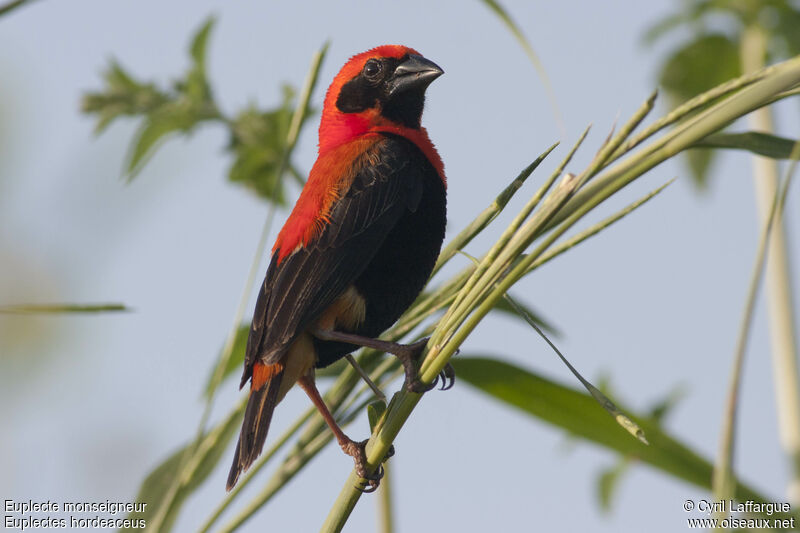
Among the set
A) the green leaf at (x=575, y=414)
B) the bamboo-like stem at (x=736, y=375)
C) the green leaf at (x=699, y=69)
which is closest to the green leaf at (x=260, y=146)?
the green leaf at (x=575, y=414)

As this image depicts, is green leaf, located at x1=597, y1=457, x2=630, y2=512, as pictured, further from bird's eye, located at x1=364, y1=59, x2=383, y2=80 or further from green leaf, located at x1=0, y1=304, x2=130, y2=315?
green leaf, located at x1=0, y1=304, x2=130, y2=315

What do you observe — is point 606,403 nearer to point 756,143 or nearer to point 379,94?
point 756,143

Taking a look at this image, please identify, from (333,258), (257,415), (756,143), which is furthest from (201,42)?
(756,143)

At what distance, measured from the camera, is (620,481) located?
3.69m

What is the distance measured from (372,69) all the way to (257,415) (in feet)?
5.25

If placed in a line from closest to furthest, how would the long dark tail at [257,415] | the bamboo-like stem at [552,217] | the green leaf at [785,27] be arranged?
the bamboo-like stem at [552,217] < the long dark tail at [257,415] < the green leaf at [785,27]

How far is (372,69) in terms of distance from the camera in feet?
11.3

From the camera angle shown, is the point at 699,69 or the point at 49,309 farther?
the point at 699,69

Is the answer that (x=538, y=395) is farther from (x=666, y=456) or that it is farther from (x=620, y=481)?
(x=620, y=481)

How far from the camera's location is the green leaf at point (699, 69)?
436cm

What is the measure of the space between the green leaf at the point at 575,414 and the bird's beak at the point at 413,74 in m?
1.21

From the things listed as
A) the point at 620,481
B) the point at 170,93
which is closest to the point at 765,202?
the point at 620,481

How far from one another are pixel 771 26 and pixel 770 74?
341 centimetres

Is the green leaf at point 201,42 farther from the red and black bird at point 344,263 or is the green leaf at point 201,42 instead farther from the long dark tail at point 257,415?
the long dark tail at point 257,415
